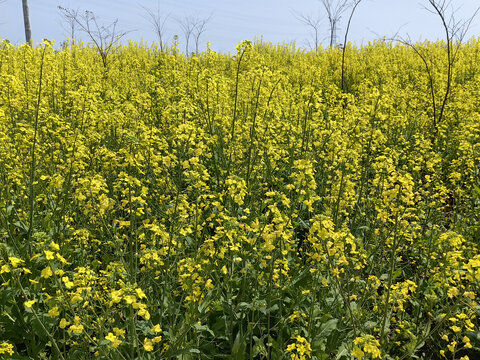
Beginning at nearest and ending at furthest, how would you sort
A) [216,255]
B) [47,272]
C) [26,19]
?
[47,272], [216,255], [26,19]

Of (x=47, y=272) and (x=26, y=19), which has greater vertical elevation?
(x=26, y=19)

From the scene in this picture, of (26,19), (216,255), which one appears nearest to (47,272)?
(216,255)

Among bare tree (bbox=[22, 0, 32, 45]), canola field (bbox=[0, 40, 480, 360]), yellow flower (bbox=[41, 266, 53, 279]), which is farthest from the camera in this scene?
bare tree (bbox=[22, 0, 32, 45])

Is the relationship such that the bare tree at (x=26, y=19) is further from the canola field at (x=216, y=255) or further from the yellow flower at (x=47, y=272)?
the yellow flower at (x=47, y=272)

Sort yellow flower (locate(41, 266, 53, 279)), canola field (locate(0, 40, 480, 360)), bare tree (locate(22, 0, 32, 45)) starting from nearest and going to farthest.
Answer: yellow flower (locate(41, 266, 53, 279)) → canola field (locate(0, 40, 480, 360)) → bare tree (locate(22, 0, 32, 45))

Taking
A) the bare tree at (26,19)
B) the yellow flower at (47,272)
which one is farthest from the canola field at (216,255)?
the bare tree at (26,19)

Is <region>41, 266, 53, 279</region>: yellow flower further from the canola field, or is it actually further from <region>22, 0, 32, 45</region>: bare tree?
<region>22, 0, 32, 45</region>: bare tree

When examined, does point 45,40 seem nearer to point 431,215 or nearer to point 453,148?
point 431,215

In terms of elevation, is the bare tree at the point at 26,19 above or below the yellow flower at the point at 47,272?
above

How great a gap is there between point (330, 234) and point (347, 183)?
1413 mm

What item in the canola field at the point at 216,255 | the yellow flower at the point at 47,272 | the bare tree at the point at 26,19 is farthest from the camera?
the bare tree at the point at 26,19

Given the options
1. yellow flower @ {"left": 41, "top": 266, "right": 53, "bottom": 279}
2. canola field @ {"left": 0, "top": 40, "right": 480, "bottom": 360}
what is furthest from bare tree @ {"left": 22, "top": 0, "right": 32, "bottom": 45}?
yellow flower @ {"left": 41, "top": 266, "right": 53, "bottom": 279}

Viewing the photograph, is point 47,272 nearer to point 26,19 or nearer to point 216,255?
point 216,255

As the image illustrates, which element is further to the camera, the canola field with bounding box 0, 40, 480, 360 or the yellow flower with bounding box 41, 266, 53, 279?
the canola field with bounding box 0, 40, 480, 360
